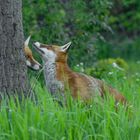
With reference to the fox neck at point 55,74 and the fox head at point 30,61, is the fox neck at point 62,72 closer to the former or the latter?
the fox neck at point 55,74

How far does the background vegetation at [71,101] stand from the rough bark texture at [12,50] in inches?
10.5

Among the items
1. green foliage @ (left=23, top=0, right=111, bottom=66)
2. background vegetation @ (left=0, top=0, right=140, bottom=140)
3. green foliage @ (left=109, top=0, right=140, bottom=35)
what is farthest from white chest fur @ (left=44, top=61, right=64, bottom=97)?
green foliage @ (left=109, top=0, right=140, bottom=35)

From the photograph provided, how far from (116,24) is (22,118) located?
55.9ft

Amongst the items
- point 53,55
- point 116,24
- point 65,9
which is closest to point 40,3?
point 65,9

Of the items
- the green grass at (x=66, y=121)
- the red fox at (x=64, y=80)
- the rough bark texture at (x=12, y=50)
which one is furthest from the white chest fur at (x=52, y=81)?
the green grass at (x=66, y=121)

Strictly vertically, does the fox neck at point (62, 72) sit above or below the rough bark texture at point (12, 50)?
below

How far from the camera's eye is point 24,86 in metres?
7.76

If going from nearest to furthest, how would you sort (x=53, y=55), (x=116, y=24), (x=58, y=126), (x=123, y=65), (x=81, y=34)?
(x=58, y=126) → (x=53, y=55) → (x=81, y=34) → (x=123, y=65) → (x=116, y=24)

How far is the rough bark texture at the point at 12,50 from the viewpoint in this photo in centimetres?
764

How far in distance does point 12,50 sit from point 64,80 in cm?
73

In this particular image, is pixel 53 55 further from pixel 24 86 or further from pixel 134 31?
pixel 134 31

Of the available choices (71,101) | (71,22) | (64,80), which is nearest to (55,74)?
(64,80)

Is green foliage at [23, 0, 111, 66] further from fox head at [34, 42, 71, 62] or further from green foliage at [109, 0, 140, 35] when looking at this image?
green foliage at [109, 0, 140, 35]

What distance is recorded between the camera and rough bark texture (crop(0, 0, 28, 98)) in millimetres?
7641
